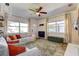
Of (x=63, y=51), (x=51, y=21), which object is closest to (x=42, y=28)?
(x=51, y=21)

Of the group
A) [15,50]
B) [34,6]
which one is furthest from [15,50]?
[34,6]

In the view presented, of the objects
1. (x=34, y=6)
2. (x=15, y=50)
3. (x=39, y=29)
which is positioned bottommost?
(x=15, y=50)

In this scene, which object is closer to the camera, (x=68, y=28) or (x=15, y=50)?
(x=68, y=28)

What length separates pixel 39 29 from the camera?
5.06 feet

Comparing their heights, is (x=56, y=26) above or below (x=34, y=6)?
below

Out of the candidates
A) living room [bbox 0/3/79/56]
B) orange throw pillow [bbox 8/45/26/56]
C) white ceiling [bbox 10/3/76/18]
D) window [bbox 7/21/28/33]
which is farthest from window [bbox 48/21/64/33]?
orange throw pillow [bbox 8/45/26/56]

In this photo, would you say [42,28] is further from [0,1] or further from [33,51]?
[0,1]

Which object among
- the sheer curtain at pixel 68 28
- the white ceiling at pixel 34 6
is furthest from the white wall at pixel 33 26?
the sheer curtain at pixel 68 28

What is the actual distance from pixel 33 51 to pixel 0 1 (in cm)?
102

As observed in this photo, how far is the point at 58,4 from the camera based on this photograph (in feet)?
4.56

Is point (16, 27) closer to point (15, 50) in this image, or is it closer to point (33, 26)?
point (33, 26)

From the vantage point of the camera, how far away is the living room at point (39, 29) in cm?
138

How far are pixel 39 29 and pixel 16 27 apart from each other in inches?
16.0

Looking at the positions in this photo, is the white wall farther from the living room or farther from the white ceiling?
the white ceiling
